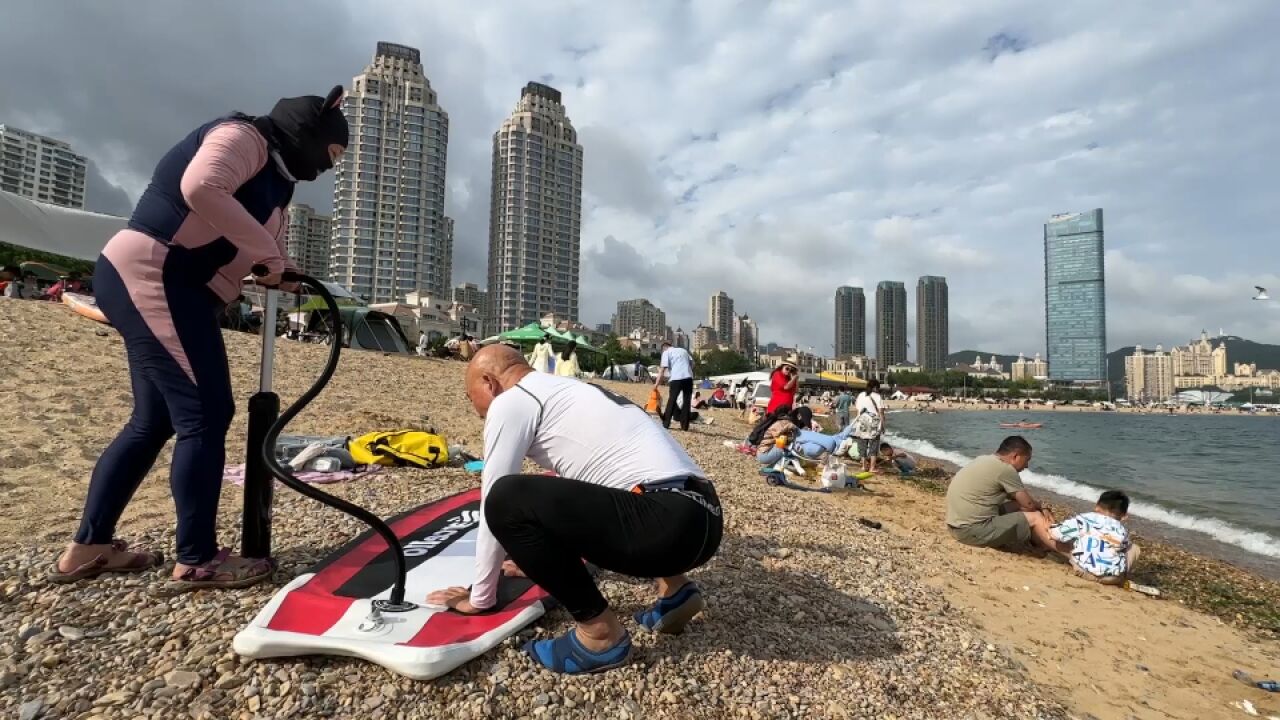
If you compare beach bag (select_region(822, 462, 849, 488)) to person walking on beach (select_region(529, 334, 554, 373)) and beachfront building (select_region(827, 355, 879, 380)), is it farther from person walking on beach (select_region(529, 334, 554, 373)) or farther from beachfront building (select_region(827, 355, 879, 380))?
beachfront building (select_region(827, 355, 879, 380))

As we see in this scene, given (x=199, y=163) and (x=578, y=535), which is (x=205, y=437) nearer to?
(x=199, y=163)

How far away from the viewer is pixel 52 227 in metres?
12.0

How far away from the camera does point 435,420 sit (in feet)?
30.6

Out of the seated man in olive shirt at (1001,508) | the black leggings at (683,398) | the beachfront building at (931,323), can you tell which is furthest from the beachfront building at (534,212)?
the beachfront building at (931,323)

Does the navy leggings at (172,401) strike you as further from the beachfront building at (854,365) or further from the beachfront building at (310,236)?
the beachfront building at (854,365)

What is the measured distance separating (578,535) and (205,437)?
5.27 ft

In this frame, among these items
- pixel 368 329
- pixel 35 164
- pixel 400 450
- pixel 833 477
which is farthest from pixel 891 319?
pixel 400 450

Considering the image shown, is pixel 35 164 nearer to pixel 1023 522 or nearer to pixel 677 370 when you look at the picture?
pixel 677 370

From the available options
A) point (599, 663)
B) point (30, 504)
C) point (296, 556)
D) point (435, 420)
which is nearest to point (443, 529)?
point (296, 556)

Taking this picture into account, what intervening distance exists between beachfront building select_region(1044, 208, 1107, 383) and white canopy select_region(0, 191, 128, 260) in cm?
18845

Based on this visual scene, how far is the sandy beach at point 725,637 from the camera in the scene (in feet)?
6.40

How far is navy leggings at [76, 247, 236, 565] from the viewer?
2.34 meters

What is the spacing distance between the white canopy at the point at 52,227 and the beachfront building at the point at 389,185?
73.4 meters

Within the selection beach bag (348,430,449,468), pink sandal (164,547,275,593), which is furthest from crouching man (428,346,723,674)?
beach bag (348,430,449,468)
